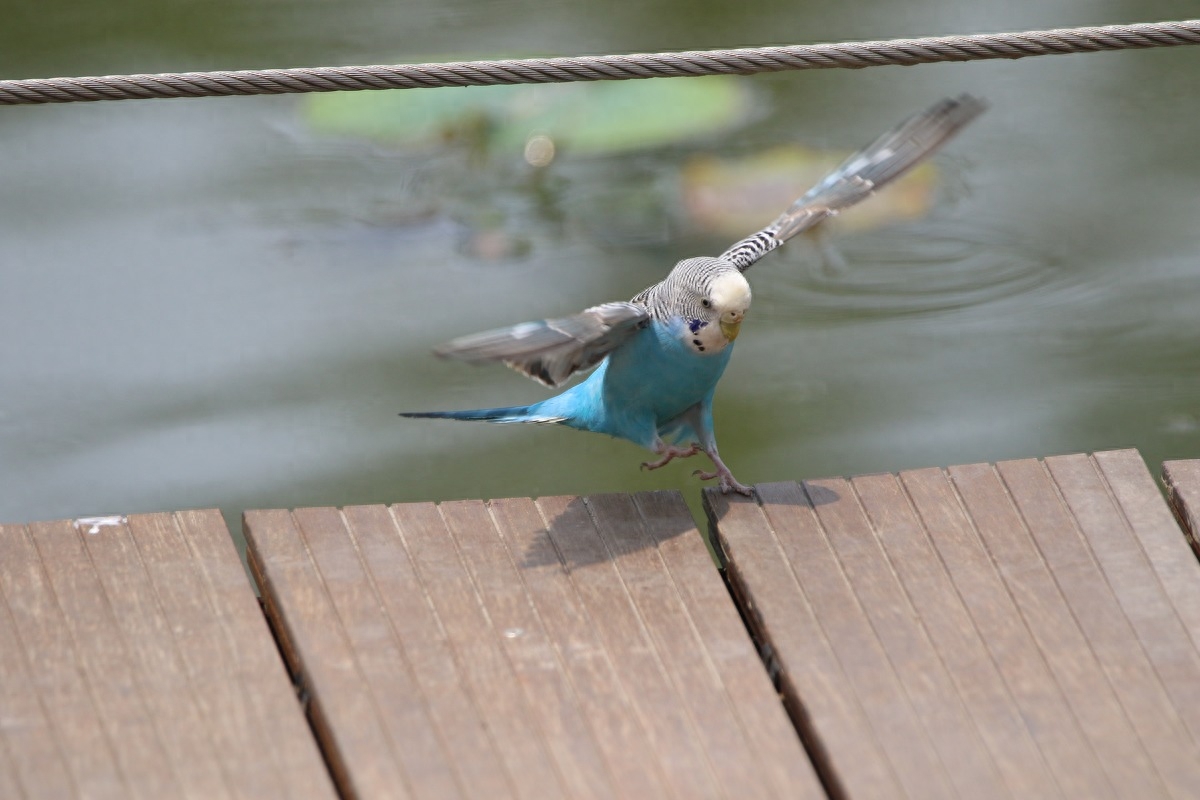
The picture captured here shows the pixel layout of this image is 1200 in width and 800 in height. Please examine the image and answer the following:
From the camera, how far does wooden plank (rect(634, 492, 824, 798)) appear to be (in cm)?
228

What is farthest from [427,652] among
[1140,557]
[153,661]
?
[1140,557]

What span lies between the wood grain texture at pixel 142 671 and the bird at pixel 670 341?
60 cm

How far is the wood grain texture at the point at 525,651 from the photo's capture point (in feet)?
7.39

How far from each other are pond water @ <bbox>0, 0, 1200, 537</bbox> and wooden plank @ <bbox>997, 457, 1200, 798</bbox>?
187 cm

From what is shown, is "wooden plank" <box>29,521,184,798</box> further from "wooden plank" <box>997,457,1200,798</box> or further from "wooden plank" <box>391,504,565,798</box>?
"wooden plank" <box>997,457,1200,798</box>

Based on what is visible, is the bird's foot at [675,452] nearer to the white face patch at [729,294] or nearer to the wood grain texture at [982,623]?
the wood grain texture at [982,623]

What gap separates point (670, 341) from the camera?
275 centimetres

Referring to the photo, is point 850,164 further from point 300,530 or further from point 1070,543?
point 300,530

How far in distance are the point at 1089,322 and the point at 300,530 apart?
11.4ft

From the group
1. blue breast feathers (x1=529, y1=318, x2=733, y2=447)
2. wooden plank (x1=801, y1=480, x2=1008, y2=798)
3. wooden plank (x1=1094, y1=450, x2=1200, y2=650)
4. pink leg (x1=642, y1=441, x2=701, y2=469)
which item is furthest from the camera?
pink leg (x1=642, y1=441, x2=701, y2=469)

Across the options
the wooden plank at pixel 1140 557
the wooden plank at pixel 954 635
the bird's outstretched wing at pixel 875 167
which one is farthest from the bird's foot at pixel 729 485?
the wooden plank at pixel 1140 557

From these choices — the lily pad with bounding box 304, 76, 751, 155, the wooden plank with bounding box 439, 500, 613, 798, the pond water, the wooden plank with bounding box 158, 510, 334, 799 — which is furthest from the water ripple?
the wooden plank with bounding box 158, 510, 334, 799

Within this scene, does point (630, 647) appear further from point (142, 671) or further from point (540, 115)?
point (540, 115)

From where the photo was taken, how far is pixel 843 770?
2283 millimetres
